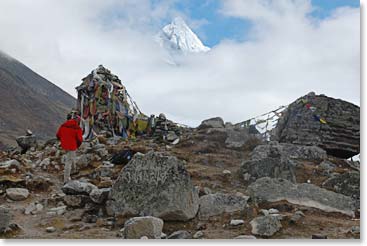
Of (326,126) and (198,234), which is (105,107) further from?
(198,234)

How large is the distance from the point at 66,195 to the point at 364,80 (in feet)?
16.6

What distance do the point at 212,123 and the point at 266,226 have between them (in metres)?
10.6

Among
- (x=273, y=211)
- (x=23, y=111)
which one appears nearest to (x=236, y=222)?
(x=273, y=211)

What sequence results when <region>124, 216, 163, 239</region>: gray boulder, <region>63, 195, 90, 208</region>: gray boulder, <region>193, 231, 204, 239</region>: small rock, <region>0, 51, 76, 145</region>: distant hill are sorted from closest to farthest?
<region>124, 216, 163, 239</region>: gray boulder, <region>193, 231, 204, 239</region>: small rock, <region>63, 195, 90, 208</region>: gray boulder, <region>0, 51, 76, 145</region>: distant hill

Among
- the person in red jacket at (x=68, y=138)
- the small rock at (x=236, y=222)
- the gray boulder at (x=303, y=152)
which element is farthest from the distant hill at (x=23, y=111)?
the small rock at (x=236, y=222)

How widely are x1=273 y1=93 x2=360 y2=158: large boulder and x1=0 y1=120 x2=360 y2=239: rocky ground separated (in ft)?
11.1

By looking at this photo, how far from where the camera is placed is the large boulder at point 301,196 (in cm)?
756

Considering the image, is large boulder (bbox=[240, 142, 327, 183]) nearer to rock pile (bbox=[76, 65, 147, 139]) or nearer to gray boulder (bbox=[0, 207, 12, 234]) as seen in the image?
gray boulder (bbox=[0, 207, 12, 234])

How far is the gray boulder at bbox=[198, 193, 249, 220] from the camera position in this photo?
7.10 m

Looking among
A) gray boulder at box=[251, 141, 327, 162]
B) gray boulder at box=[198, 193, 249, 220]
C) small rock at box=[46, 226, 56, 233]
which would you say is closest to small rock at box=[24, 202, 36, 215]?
small rock at box=[46, 226, 56, 233]

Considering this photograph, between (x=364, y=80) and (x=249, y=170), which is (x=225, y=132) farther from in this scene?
(x=364, y=80)

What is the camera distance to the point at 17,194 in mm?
8375

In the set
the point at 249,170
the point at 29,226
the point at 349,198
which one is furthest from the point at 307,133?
the point at 29,226

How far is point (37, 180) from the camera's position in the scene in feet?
30.7
